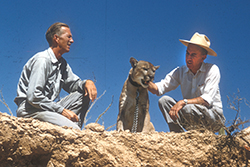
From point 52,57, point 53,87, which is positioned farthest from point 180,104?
point 52,57

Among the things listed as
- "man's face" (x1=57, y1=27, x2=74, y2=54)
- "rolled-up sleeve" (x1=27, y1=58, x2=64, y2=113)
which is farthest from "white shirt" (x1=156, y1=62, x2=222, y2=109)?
"rolled-up sleeve" (x1=27, y1=58, x2=64, y2=113)

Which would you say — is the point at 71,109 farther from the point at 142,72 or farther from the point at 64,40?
the point at 142,72

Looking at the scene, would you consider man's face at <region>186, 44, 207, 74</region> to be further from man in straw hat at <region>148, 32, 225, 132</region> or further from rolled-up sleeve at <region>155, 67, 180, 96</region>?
rolled-up sleeve at <region>155, 67, 180, 96</region>

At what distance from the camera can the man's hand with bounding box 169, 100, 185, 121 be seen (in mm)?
4453

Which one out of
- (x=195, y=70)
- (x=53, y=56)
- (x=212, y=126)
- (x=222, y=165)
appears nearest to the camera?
(x=222, y=165)

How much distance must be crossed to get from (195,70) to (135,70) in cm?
104

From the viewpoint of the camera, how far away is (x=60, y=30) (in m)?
4.37

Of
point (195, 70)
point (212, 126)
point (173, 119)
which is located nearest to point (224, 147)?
point (212, 126)

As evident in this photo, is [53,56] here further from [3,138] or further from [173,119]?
[173,119]

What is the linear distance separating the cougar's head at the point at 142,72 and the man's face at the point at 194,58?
722 mm

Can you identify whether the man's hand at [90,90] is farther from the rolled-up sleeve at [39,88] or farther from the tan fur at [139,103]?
the tan fur at [139,103]

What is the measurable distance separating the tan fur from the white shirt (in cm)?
31

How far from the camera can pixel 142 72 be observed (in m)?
5.26

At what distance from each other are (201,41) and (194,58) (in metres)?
0.32
